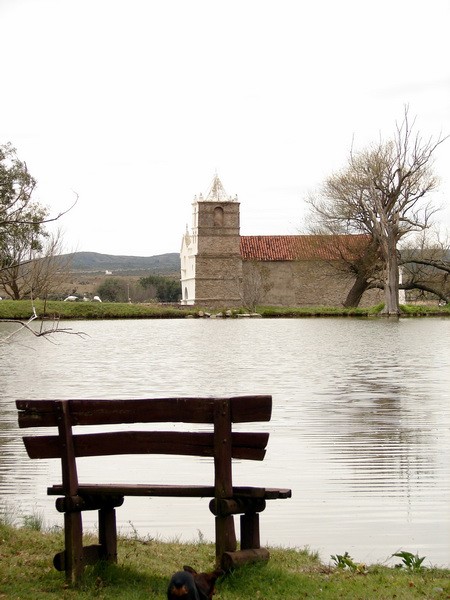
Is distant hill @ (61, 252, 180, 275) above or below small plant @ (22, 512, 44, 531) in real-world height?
above

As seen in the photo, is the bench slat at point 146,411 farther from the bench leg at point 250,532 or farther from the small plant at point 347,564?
the small plant at point 347,564

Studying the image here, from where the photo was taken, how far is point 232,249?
80.7 m

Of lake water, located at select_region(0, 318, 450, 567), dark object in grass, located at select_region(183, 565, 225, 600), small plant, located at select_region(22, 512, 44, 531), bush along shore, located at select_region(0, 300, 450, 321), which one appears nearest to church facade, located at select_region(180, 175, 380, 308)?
bush along shore, located at select_region(0, 300, 450, 321)

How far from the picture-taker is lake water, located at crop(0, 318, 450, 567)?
7.46m

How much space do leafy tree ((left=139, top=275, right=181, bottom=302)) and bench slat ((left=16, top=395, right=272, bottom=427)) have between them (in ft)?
314

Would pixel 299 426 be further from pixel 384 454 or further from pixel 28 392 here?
pixel 28 392

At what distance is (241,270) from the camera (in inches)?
3127

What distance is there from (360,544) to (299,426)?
19.9ft

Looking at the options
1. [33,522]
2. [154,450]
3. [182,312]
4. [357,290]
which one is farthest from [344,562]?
[357,290]

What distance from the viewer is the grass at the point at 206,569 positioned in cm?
534

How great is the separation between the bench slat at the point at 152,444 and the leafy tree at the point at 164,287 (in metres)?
95.7

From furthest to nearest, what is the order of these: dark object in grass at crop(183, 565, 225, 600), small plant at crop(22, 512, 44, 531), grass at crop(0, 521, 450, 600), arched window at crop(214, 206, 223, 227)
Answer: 1. arched window at crop(214, 206, 223, 227)
2. small plant at crop(22, 512, 44, 531)
3. grass at crop(0, 521, 450, 600)
4. dark object in grass at crop(183, 565, 225, 600)

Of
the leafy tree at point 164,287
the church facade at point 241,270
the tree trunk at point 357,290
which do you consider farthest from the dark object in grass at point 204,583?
the leafy tree at point 164,287

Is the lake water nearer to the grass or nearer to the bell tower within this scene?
the grass
